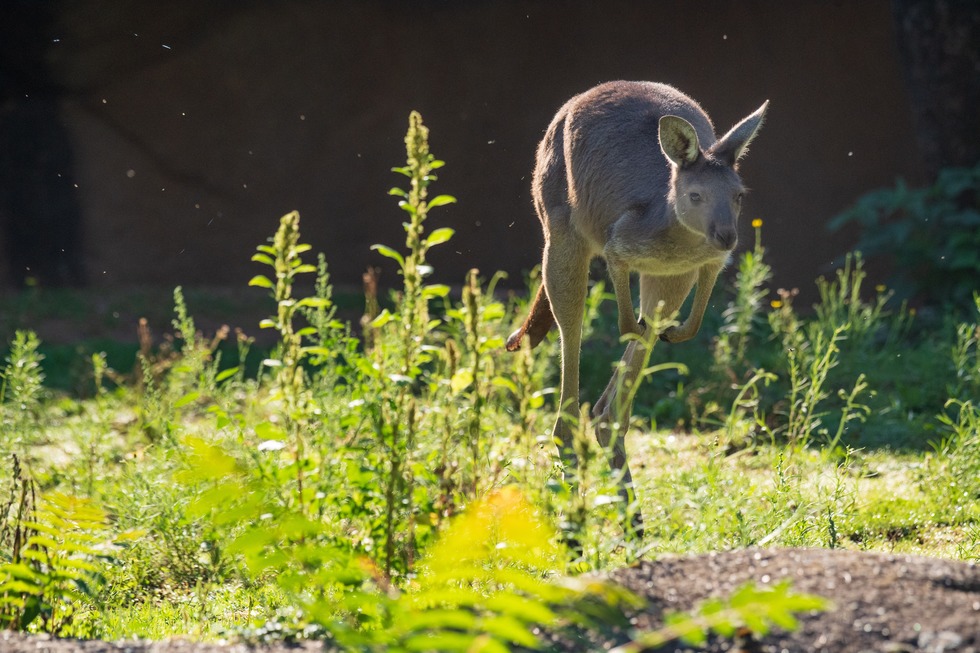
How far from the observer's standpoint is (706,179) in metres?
4.66

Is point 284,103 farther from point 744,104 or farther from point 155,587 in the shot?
point 155,587

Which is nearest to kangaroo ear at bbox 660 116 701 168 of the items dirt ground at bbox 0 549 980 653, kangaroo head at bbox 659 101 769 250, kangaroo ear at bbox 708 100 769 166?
kangaroo head at bbox 659 101 769 250

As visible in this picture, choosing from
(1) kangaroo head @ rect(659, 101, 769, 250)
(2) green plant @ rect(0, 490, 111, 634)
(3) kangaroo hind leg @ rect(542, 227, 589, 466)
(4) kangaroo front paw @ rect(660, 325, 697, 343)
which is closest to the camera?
(2) green plant @ rect(0, 490, 111, 634)

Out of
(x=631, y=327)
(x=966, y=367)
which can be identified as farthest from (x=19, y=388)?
(x=966, y=367)

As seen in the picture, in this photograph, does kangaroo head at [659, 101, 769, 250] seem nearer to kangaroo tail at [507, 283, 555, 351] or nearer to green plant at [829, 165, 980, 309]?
kangaroo tail at [507, 283, 555, 351]

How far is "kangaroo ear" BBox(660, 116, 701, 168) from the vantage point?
459cm

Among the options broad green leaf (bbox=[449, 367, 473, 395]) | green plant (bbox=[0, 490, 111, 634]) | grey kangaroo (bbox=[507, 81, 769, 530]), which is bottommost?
green plant (bbox=[0, 490, 111, 634])

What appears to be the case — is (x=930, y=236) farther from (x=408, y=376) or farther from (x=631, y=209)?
(x=408, y=376)

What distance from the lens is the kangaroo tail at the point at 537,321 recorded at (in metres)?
5.68

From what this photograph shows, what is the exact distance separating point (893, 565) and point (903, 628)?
15.9 inches

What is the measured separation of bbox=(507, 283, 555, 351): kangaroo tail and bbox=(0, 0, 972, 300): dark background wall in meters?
5.90

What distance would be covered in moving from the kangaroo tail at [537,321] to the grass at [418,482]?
38 centimetres

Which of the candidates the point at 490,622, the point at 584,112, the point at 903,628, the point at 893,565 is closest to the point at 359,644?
the point at 490,622

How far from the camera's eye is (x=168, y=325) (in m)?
10.4
